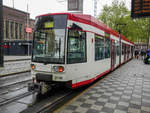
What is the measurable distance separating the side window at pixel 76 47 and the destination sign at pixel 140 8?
96.4 inches

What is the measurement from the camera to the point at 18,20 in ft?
134

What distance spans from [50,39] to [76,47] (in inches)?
40.9

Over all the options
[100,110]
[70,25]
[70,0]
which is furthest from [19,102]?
[70,0]

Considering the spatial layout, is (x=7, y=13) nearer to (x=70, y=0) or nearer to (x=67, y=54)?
(x=70, y=0)

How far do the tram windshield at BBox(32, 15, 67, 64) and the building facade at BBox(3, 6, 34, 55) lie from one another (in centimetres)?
2820

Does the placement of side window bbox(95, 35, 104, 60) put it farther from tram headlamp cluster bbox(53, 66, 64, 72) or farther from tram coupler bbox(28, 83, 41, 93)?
tram coupler bbox(28, 83, 41, 93)

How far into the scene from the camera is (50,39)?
505 cm

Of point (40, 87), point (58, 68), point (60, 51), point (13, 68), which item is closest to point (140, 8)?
point (60, 51)

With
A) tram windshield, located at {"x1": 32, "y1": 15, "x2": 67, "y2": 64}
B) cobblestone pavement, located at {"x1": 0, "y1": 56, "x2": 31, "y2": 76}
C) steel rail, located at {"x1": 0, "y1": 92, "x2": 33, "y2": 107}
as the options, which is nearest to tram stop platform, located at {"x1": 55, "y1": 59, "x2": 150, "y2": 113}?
tram windshield, located at {"x1": 32, "y1": 15, "x2": 67, "y2": 64}

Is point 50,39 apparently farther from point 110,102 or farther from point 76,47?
point 110,102

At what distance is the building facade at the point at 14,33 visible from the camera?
34.3m

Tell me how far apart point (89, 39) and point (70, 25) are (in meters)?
1.32

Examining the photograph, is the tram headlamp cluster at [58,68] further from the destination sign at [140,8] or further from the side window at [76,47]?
the destination sign at [140,8]

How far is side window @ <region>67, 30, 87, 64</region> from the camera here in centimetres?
502
